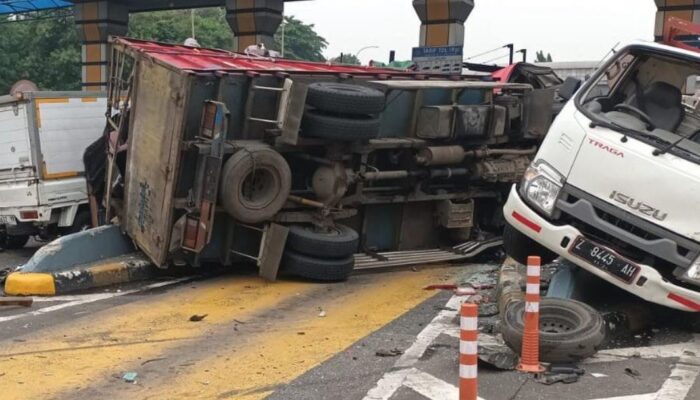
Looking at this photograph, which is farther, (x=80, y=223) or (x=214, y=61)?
(x=80, y=223)

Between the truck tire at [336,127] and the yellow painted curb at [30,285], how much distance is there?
9.85 feet

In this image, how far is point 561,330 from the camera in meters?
5.45

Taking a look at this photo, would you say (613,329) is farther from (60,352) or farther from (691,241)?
(60,352)

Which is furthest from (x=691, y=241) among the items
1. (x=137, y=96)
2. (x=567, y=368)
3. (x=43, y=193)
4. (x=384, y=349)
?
(x=43, y=193)

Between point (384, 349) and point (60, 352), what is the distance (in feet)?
7.73

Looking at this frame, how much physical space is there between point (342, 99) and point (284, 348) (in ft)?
10.5

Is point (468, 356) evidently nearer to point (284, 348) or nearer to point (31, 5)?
point (284, 348)

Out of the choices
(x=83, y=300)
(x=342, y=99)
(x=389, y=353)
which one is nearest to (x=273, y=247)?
(x=342, y=99)

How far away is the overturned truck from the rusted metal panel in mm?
20

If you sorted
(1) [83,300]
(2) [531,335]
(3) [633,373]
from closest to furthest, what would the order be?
1. (2) [531,335]
2. (3) [633,373]
3. (1) [83,300]

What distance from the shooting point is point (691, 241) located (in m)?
5.50

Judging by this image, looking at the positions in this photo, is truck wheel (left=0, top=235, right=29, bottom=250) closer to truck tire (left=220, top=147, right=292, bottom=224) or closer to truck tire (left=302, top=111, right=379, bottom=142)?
truck tire (left=220, top=147, right=292, bottom=224)

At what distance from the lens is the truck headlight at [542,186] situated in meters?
6.16

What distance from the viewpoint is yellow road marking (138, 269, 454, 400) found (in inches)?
193
